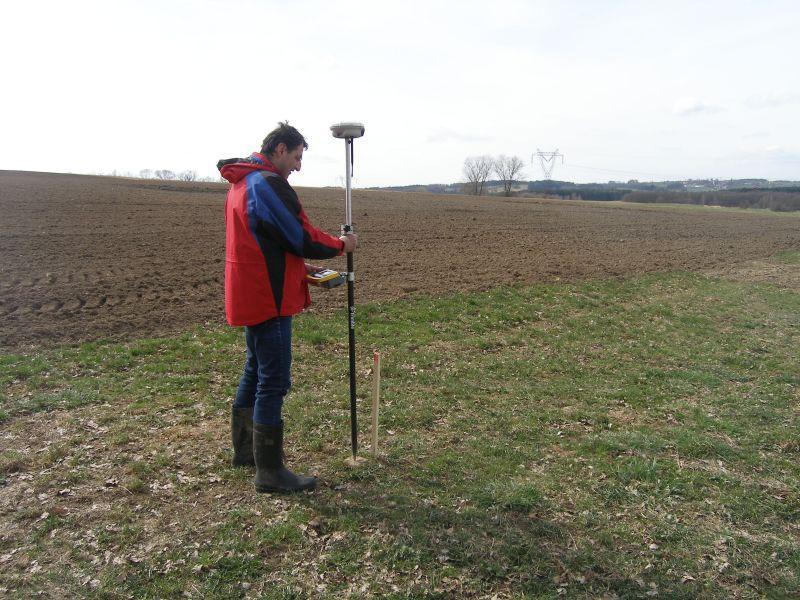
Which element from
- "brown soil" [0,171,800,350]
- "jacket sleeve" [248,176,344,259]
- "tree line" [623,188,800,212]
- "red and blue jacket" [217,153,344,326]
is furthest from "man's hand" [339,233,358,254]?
"tree line" [623,188,800,212]

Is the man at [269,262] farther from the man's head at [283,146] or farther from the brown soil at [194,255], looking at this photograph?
the brown soil at [194,255]

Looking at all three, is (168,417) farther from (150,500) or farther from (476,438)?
(476,438)

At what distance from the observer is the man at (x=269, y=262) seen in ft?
13.9

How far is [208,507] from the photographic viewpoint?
4.56m

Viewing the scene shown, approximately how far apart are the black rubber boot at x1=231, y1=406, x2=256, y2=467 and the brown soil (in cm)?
492

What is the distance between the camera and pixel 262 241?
4277mm

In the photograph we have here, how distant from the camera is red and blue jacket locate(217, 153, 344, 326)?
4199 mm

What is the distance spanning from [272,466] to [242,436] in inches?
20.2

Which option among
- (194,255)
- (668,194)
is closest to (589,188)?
(668,194)

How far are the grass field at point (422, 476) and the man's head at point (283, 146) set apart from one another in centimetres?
283

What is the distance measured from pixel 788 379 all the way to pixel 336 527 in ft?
23.6

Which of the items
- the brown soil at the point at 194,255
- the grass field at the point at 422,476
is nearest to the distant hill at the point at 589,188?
the brown soil at the point at 194,255

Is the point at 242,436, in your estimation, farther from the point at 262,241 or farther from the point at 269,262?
the point at 262,241

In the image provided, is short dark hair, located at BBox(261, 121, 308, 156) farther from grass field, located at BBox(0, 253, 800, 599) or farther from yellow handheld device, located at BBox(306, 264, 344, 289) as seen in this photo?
grass field, located at BBox(0, 253, 800, 599)
